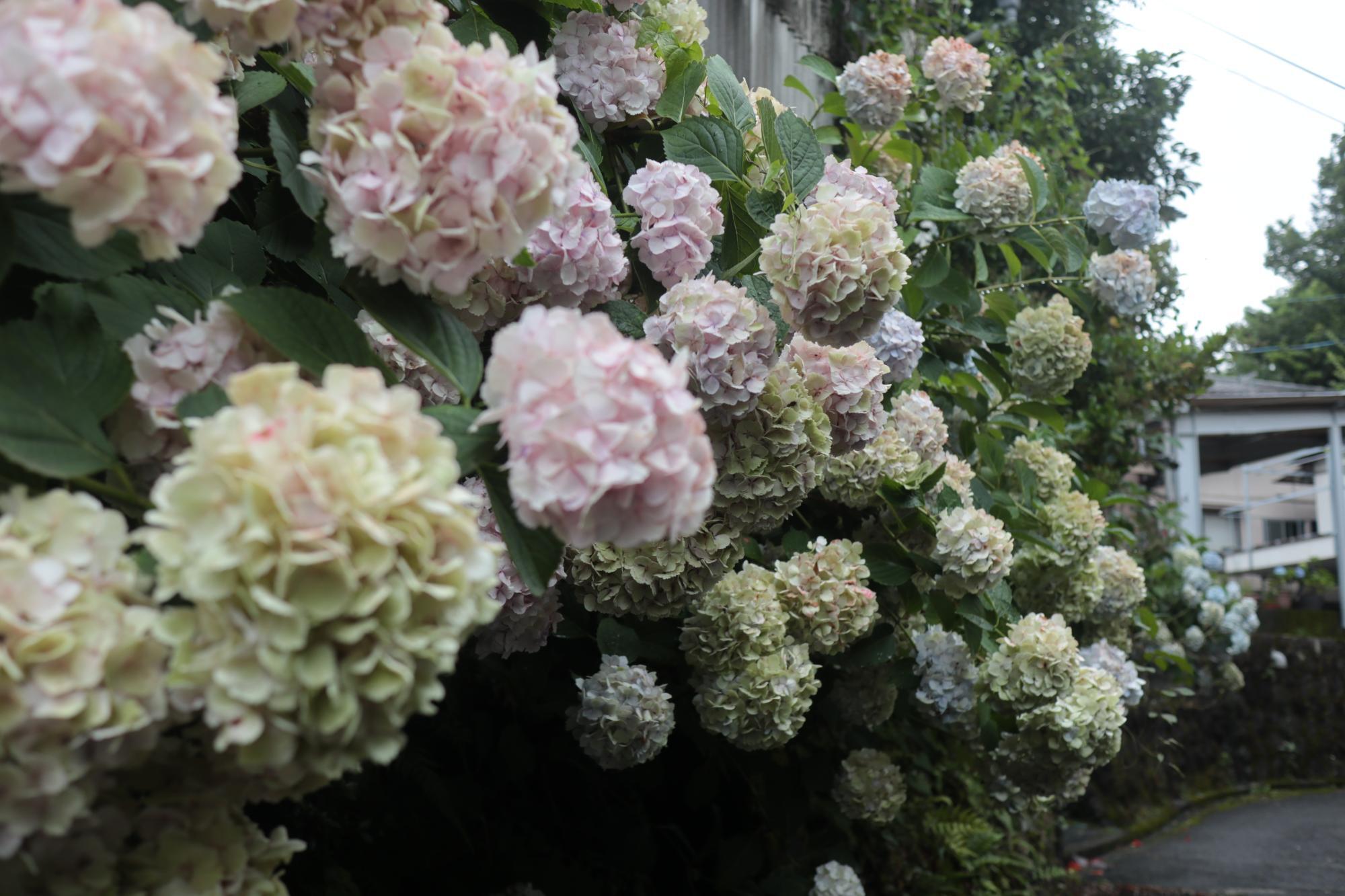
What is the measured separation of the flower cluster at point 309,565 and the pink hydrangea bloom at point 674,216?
843mm

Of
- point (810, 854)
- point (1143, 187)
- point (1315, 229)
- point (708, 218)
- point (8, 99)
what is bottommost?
point (810, 854)

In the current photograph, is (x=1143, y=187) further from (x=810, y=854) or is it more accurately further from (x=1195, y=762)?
(x=1195, y=762)

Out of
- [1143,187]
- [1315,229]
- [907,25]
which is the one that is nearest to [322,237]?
[1143,187]

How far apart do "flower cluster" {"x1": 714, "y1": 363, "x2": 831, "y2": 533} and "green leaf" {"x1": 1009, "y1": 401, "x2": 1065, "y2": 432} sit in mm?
1604

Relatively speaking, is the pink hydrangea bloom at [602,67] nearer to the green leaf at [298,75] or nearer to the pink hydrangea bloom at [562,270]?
the pink hydrangea bloom at [562,270]

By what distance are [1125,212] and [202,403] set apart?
245 centimetres

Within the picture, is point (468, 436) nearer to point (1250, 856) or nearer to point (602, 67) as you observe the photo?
point (602, 67)

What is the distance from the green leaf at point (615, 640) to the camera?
1.79 metres

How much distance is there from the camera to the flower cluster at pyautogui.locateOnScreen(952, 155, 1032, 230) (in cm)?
248

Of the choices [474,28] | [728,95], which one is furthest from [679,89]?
[474,28]

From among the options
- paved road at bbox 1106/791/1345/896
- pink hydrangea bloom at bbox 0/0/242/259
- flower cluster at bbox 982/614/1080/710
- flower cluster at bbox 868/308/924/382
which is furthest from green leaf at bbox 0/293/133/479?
paved road at bbox 1106/791/1345/896

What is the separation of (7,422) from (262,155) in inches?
23.4

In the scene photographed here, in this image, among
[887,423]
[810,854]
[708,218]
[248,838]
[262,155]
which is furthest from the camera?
[810,854]

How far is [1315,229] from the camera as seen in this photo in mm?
34094
